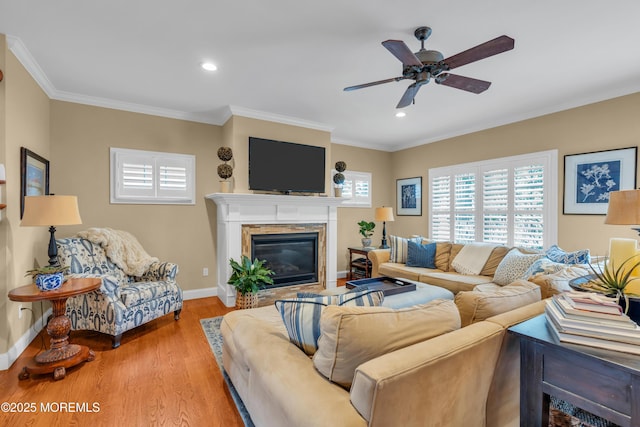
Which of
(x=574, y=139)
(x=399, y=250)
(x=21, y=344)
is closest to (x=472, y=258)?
(x=399, y=250)

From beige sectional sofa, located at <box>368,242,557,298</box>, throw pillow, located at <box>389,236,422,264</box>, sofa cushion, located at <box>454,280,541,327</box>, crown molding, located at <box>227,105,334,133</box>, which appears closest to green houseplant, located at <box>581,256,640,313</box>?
sofa cushion, located at <box>454,280,541,327</box>

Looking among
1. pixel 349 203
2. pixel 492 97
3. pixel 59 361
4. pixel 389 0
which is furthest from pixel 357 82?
pixel 59 361

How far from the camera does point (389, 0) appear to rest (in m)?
2.00

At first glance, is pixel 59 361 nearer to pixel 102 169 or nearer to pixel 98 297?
pixel 98 297

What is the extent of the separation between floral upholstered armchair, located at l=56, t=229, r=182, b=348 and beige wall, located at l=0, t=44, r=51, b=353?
12.5 inches

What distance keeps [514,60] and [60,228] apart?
17.1 feet

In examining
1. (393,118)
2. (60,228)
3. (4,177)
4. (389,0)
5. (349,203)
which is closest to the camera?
(389,0)

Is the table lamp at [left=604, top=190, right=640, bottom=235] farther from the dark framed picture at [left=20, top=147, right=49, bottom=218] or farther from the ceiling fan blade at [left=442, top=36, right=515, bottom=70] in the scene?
the dark framed picture at [left=20, top=147, right=49, bottom=218]

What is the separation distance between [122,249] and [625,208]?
4.46m

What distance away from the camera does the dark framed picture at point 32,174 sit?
2.73m

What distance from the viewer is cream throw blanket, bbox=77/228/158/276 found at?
332 cm

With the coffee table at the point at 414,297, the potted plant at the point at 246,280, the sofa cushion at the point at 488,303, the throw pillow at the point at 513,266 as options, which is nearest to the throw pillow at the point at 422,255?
the throw pillow at the point at 513,266

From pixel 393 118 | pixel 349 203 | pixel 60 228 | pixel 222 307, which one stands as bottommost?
pixel 222 307

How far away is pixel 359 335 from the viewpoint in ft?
3.76
